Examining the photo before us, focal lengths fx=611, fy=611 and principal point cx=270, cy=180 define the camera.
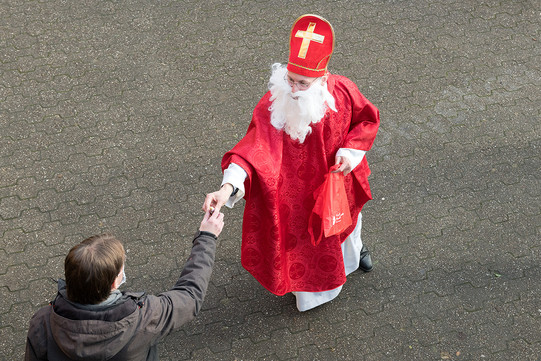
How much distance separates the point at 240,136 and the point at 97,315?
129 inches

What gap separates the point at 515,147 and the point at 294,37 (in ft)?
10.0

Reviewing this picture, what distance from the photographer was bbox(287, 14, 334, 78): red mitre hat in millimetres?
3234

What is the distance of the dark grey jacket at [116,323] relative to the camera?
238cm

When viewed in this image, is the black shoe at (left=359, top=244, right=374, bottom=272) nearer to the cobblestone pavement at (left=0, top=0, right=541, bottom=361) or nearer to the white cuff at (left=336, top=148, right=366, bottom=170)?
the cobblestone pavement at (left=0, top=0, right=541, bottom=361)

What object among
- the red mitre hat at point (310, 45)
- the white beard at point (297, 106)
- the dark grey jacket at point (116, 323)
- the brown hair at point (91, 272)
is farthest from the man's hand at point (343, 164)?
the brown hair at point (91, 272)

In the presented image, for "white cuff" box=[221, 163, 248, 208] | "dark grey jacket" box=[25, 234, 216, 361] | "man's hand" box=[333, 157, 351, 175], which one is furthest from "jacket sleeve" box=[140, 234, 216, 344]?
"man's hand" box=[333, 157, 351, 175]

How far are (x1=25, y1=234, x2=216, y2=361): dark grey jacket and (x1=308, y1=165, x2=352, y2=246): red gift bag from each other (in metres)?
1.02

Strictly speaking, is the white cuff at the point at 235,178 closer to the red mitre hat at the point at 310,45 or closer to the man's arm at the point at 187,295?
the man's arm at the point at 187,295

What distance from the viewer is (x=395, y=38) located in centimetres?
646

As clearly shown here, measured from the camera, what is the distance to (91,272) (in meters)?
2.36

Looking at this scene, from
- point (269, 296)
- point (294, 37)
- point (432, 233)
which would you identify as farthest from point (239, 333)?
point (294, 37)

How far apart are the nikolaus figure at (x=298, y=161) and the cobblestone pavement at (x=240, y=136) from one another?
61 cm

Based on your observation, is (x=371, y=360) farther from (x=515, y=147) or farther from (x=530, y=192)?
(x=515, y=147)

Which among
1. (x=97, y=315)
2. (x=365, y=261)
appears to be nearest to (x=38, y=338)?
(x=97, y=315)
